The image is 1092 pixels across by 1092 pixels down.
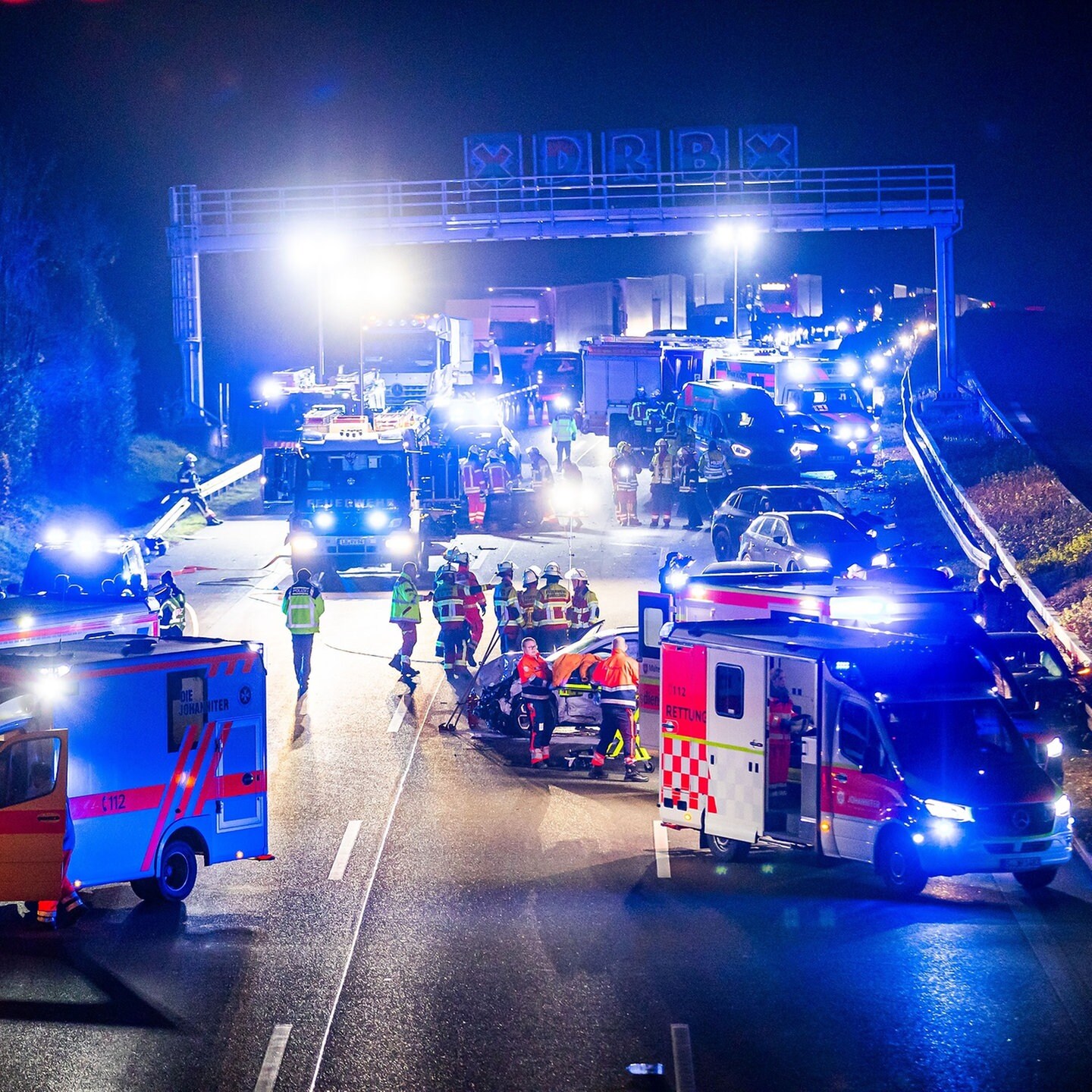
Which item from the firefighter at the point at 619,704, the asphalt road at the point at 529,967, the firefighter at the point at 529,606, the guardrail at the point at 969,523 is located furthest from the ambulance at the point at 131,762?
the guardrail at the point at 969,523

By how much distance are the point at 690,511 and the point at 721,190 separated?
2605 centimetres

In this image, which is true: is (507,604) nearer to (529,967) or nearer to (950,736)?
(950,736)

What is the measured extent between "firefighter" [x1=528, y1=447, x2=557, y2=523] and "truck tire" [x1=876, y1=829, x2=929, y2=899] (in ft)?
70.5

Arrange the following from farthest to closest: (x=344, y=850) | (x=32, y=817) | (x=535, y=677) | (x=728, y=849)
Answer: (x=535, y=677) → (x=344, y=850) → (x=728, y=849) → (x=32, y=817)

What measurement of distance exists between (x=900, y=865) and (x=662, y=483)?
2069cm

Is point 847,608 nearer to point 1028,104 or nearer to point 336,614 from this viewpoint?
point 336,614

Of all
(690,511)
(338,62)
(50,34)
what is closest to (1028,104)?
(338,62)

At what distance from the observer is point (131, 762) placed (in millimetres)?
11508

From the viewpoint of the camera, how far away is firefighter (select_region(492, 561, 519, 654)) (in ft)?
63.9

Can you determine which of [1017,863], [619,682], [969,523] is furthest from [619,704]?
[969,523]

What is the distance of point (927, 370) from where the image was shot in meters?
58.8

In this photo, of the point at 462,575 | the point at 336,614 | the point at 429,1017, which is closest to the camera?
the point at 429,1017

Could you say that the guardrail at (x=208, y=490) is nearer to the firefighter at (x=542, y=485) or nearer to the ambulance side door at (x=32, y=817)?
the firefighter at (x=542, y=485)

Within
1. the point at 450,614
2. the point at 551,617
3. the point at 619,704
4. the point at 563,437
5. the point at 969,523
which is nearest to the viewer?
the point at 619,704
